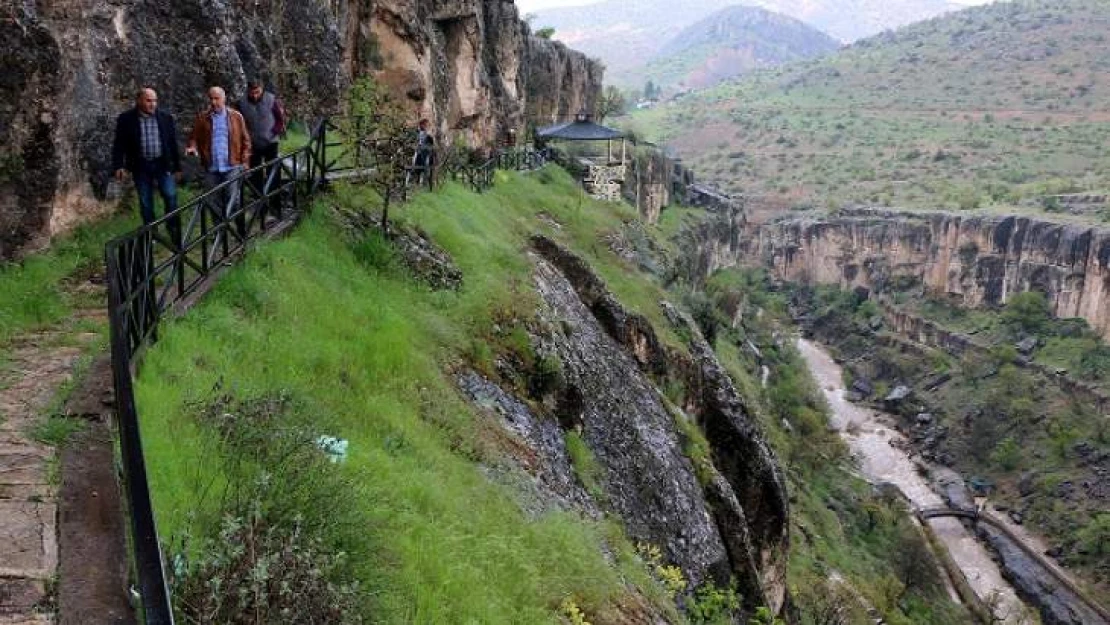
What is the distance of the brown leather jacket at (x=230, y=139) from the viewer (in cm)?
994

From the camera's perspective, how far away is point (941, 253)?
80.3 m

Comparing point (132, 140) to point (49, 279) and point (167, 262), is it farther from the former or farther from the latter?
point (167, 262)

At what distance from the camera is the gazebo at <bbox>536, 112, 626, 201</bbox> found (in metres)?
32.3

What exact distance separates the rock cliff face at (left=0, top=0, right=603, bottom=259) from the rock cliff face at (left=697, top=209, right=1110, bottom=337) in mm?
40429

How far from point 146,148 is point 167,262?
7.53 ft

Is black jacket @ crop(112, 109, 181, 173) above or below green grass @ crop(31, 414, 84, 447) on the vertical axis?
above

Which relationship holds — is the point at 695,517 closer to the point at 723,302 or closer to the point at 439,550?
the point at 439,550

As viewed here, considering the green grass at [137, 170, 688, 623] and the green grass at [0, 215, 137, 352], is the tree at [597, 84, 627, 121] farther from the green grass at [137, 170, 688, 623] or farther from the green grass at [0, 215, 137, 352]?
the green grass at [0, 215, 137, 352]

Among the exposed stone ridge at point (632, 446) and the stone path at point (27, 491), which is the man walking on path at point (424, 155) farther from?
the stone path at point (27, 491)

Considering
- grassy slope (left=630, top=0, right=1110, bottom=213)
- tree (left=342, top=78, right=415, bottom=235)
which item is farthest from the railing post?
grassy slope (left=630, top=0, right=1110, bottom=213)

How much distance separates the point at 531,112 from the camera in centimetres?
4484

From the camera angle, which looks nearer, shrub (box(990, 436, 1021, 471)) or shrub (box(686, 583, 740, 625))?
shrub (box(686, 583, 740, 625))

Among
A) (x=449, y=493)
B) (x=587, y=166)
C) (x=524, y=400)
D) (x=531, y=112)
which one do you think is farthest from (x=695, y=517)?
(x=531, y=112)

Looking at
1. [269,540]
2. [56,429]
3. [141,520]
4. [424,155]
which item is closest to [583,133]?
[424,155]
